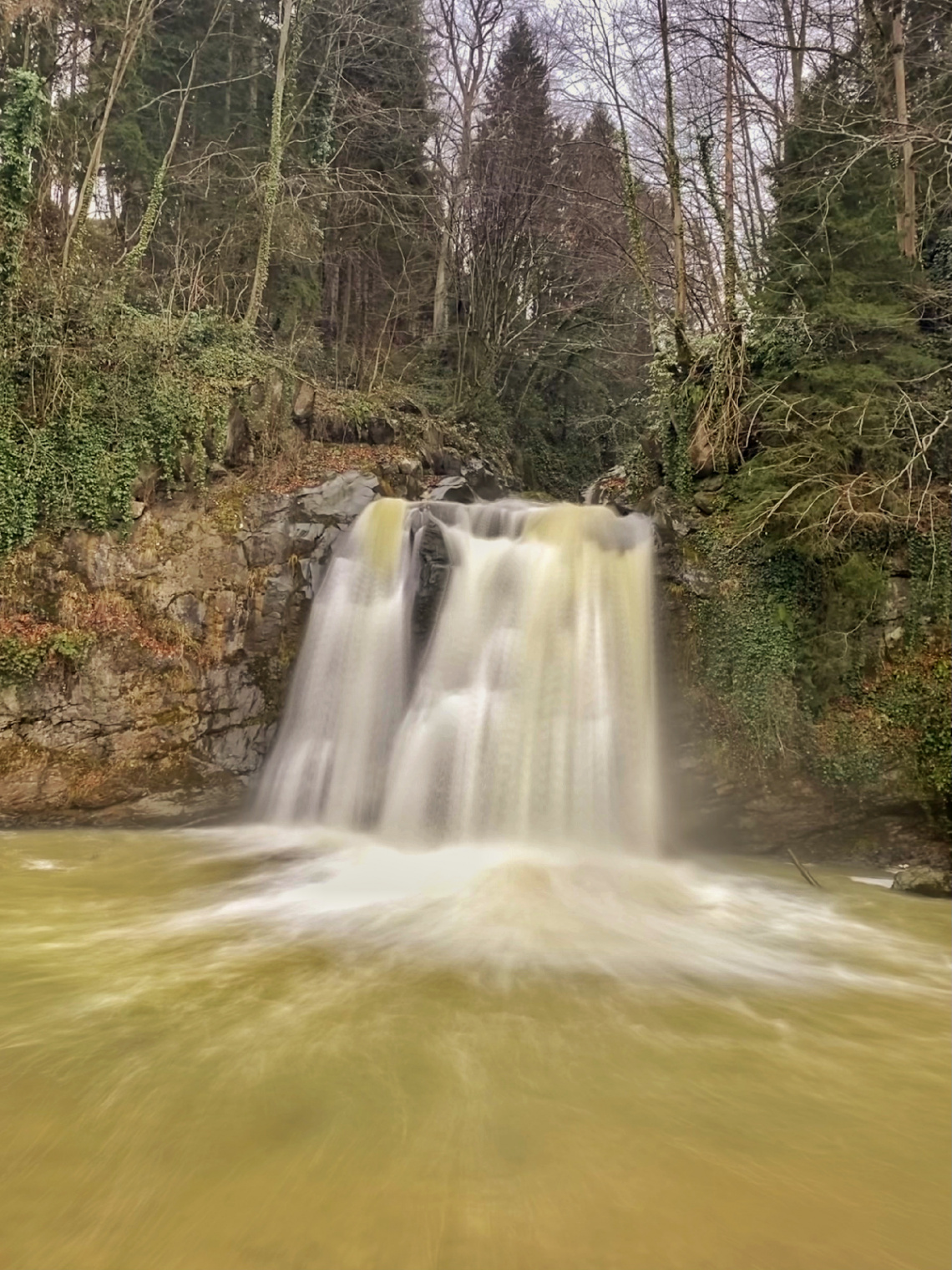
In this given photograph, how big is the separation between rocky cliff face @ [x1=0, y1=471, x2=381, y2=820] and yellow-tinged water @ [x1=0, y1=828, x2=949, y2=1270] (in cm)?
249

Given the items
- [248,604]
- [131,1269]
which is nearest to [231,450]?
[248,604]

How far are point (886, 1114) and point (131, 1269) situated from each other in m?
3.18

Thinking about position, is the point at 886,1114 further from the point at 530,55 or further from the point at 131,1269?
the point at 530,55

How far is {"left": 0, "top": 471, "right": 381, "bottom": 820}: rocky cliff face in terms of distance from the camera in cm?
891

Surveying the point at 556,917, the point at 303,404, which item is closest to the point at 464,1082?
the point at 556,917

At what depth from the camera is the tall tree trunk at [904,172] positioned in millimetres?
10352

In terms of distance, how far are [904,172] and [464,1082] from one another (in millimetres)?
12959

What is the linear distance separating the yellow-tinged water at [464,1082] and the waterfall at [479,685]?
78.0 inches

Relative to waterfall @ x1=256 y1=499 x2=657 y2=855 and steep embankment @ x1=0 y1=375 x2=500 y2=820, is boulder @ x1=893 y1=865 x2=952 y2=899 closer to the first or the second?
waterfall @ x1=256 y1=499 x2=657 y2=855

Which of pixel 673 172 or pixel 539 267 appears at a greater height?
pixel 539 267

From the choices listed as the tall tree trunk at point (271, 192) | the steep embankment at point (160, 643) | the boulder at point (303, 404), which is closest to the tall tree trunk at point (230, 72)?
the tall tree trunk at point (271, 192)

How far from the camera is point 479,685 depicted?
9258 millimetres

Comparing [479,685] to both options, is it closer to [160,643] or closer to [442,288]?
A: [160,643]

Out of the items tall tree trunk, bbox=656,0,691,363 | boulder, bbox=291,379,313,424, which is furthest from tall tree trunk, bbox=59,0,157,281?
tall tree trunk, bbox=656,0,691,363
